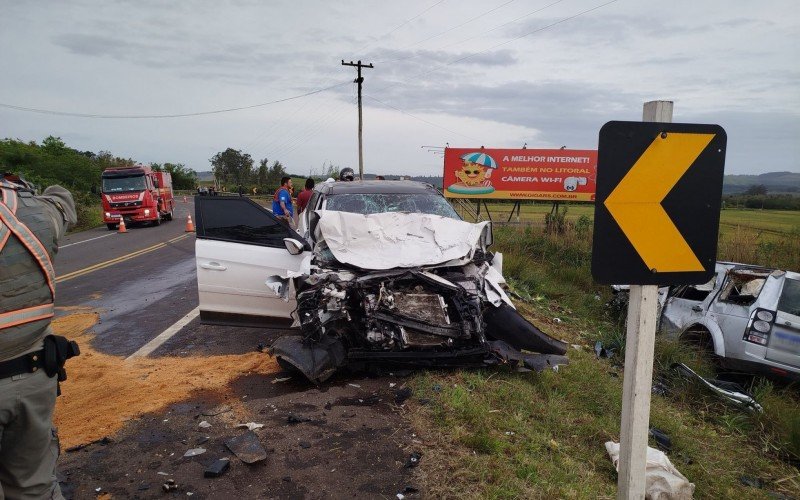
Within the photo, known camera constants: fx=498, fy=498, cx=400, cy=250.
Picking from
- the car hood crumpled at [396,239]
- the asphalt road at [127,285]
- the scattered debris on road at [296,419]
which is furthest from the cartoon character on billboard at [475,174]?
the scattered debris on road at [296,419]

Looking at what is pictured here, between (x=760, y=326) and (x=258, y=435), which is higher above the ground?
(x=760, y=326)

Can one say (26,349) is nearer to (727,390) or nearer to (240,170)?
(727,390)

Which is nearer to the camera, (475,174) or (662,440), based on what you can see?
(662,440)

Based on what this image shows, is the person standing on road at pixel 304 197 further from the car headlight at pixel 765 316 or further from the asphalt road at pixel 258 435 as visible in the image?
the car headlight at pixel 765 316

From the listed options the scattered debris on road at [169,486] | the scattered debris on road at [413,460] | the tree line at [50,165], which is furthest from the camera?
the tree line at [50,165]

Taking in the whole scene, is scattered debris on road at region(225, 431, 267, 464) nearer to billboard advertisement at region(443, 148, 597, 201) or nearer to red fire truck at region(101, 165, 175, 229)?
billboard advertisement at region(443, 148, 597, 201)

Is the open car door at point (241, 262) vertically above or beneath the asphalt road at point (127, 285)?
above

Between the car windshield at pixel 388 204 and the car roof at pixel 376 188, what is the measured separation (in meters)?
0.07

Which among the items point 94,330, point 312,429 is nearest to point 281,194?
point 94,330

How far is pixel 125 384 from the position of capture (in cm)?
480

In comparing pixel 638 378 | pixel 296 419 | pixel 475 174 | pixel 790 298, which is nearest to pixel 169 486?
pixel 296 419

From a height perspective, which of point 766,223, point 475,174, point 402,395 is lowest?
point 402,395

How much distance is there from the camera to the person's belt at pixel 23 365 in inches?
88.4

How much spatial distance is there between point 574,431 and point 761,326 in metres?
3.66
